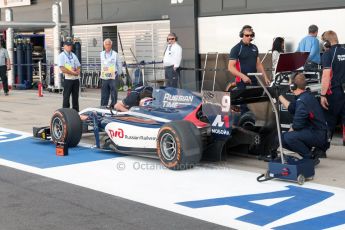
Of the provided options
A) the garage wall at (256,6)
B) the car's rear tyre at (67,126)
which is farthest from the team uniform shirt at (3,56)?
the car's rear tyre at (67,126)

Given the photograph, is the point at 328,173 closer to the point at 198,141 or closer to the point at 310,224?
Answer: the point at 198,141

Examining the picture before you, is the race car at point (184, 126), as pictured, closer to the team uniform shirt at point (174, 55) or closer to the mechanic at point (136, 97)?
the mechanic at point (136, 97)

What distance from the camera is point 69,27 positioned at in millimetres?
23641

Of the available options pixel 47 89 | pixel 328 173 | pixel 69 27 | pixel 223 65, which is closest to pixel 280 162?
pixel 328 173

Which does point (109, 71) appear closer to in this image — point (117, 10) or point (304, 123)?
point (304, 123)

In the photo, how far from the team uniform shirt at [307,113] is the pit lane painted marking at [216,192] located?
0.75m

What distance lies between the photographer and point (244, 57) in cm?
902

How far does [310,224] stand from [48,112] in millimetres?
10150

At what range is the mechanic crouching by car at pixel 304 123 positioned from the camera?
7.22 m

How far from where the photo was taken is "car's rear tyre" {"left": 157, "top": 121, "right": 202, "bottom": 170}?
743 cm

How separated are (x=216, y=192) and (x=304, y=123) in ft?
4.83

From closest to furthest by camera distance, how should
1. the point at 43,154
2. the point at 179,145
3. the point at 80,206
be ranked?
1. the point at 80,206
2. the point at 179,145
3. the point at 43,154

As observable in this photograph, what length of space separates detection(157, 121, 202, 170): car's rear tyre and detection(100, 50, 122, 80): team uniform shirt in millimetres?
5265

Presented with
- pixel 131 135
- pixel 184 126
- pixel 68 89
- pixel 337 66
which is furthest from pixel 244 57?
pixel 68 89
